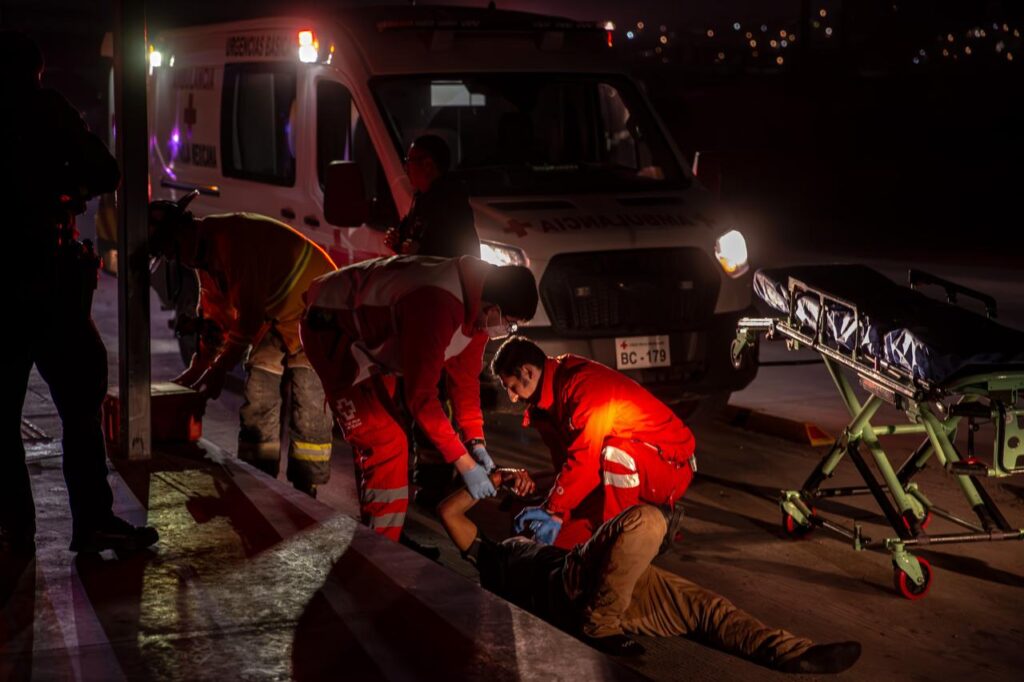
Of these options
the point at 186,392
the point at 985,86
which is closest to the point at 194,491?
the point at 186,392

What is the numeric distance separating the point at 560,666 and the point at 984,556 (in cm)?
310

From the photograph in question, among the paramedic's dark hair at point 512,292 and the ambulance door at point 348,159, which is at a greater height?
the ambulance door at point 348,159

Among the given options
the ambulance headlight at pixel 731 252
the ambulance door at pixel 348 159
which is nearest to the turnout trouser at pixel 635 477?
the ambulance headlight at pixel 731 252

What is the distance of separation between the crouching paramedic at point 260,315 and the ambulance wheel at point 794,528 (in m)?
2.26

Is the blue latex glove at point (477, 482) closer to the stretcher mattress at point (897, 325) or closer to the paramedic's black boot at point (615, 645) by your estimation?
the paramedic's black boot at point (615, 645)

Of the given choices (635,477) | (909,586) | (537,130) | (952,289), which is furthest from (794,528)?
(537,130)

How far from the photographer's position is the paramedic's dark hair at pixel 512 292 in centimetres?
567

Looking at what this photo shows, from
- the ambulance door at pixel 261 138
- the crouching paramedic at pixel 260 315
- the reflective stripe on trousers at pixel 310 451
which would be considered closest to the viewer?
the crouching paramedic at pixel 260 315

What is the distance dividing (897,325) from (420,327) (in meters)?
2.06

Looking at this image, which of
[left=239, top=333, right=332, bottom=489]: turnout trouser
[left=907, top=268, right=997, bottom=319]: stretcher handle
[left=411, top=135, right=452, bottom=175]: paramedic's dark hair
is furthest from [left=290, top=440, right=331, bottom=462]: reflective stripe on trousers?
[left=907, top=268, right=997, bottom=319]: stretcher handle

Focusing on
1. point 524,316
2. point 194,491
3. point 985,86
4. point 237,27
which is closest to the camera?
point 524,316

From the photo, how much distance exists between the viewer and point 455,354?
6090 mm

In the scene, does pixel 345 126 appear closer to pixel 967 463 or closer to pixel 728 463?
pixel 728 463

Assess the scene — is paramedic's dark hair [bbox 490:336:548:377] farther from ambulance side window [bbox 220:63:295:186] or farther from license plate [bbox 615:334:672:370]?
ambulance side window [bbox 220:63:295:186]
